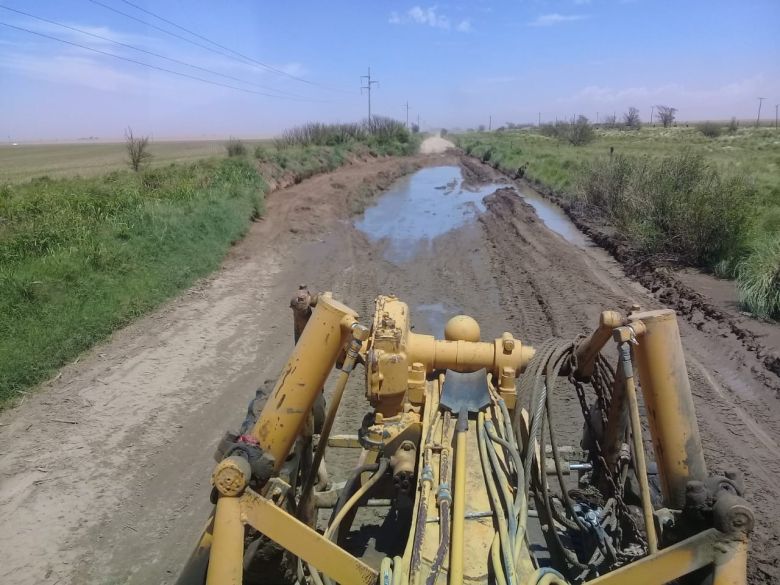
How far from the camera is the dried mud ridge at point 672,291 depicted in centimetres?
854

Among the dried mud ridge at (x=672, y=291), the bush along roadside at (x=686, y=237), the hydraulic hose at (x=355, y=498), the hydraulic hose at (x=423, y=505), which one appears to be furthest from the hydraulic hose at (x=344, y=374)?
the bush along roadside at (x=686, y=237)

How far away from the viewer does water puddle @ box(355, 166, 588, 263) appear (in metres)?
17.0

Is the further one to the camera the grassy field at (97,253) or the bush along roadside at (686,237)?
the bush along roadside at (686,237)

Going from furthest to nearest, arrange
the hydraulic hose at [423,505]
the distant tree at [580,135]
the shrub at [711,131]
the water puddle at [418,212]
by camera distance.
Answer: the shrub at [711,131], the distant tree at [580,135], the water puddle at [418,212], the hydraulic hose at [423,505]

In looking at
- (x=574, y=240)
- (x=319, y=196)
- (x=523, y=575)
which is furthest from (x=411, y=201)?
(x=523, y=575)

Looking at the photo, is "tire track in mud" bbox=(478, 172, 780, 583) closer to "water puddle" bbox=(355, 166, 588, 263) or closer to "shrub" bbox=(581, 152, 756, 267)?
"shrub" bbox=(581, 152, 756, 267)

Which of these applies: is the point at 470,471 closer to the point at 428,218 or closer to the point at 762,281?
the point at 762,281

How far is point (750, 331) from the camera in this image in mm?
9062

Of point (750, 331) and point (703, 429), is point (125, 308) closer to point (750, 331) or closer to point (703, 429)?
point (703, 429)

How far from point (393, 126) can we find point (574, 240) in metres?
41.7

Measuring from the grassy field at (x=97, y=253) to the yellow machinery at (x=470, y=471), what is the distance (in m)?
5.63

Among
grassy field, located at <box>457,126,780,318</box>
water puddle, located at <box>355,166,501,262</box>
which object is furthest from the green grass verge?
grassy field, located at <box>457,126,780,318</box>

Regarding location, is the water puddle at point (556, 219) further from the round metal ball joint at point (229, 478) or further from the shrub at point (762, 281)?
the round metal ball joint at point (229, 478)

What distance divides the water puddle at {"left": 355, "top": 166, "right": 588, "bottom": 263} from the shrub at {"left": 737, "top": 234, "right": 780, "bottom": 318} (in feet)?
18.1
